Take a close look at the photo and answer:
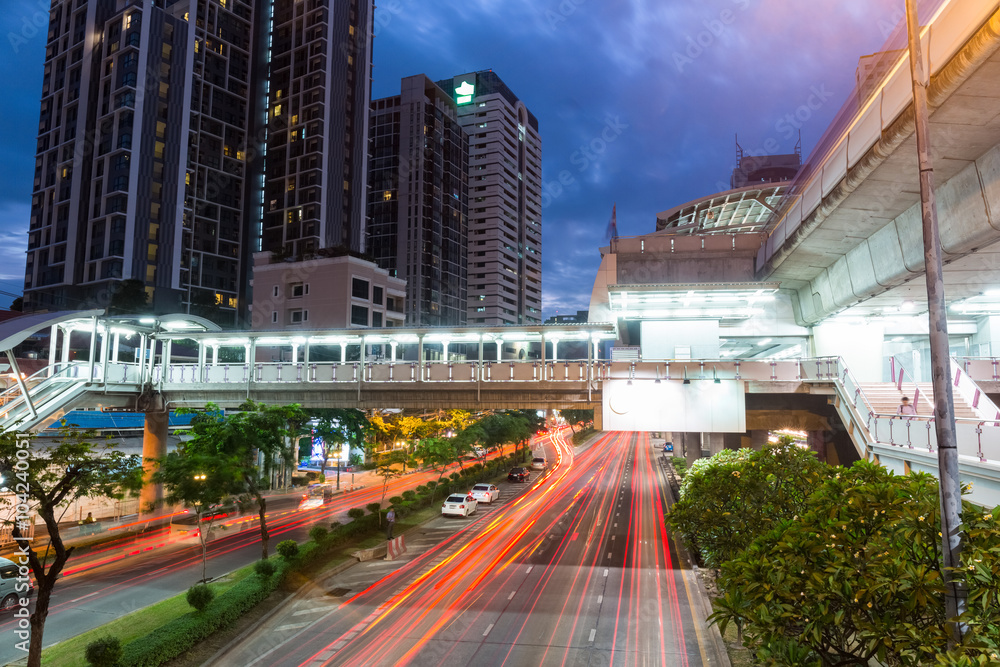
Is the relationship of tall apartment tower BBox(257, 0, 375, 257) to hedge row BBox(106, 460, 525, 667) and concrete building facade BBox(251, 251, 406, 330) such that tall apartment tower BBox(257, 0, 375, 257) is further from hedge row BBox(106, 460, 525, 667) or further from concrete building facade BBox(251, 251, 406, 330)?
hedge row BBox(106, 460, 525, 667)

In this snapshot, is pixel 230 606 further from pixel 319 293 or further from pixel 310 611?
pixel 319 293

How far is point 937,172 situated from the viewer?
15.4 m

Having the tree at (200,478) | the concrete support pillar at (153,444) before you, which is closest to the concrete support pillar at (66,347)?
the concrete support pillar at (153,444)

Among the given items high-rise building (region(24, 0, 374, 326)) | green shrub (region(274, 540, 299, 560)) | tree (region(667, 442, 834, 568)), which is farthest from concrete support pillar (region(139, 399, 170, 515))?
high-rise building (region(24, 0, 374, 326))

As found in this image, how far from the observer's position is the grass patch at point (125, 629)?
14.2m

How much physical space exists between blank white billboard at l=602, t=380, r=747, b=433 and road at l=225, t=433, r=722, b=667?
238 inches

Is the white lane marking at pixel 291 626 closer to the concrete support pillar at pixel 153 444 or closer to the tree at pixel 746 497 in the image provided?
the tree at pixel 746 497

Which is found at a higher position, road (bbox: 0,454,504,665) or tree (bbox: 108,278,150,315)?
tree (bbox: 108,278,150,315)

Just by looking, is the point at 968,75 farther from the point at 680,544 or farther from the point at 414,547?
A: the point at 414,547

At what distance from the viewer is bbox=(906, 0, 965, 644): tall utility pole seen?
5961 millimetres

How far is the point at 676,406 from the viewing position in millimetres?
24406

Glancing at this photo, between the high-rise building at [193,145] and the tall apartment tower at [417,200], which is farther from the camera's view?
the tall apartment tower at [417,200]

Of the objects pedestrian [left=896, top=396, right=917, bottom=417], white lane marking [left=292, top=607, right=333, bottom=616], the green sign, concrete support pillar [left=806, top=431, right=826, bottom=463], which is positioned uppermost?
the green sign

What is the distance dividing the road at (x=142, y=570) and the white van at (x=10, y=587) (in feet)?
2.27
